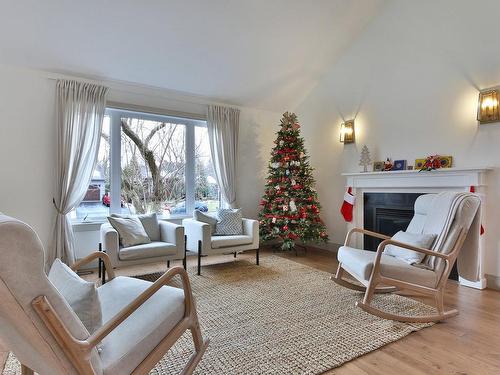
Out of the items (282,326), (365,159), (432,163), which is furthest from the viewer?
(365,159)

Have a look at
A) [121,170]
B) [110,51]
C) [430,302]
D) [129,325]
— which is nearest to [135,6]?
[110,51]

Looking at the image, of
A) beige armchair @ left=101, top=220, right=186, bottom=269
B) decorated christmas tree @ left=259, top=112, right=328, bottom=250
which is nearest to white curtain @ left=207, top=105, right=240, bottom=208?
decorated christmas tree @ left=259, top=112, right=328, bottom=250

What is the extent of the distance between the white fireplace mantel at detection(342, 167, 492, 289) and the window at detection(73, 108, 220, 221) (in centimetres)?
237

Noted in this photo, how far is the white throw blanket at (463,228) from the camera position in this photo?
2582 mm

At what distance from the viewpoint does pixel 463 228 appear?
8.37ft

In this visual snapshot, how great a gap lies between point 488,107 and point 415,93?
0.93 meters

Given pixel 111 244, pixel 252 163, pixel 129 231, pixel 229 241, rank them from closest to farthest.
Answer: pixel 111 244 < pixel 129 231 < pixel 229 241 < pixel 252 163

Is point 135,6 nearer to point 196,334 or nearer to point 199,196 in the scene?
point 199,196

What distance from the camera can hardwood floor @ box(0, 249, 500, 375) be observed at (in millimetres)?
1854

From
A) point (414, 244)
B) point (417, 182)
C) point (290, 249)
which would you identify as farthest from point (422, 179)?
point (290, 249)

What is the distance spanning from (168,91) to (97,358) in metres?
4.21

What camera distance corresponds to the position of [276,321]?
2.49 m

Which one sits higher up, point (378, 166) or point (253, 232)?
point (378, 166)

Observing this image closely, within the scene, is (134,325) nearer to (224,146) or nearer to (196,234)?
(196,234)
